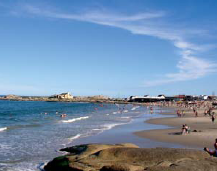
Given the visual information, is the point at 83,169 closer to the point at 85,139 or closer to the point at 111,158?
the point at 111,158

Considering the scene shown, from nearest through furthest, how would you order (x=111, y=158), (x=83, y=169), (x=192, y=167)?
(x=192, y=167), (x=83, y=169), (x=111, y=158)

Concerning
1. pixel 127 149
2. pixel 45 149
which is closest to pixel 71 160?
pixel 127 149

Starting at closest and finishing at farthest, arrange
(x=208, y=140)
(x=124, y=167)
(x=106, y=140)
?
(x=124, y=167)
(x=208, y=140)
(x=106, y=140)

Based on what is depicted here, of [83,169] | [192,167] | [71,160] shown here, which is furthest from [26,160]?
[192,167]

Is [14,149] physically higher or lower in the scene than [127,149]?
lower

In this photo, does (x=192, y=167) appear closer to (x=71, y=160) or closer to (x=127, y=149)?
(x=127, y=149)

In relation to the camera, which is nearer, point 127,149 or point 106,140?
point 127,149

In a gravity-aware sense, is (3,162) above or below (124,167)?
below

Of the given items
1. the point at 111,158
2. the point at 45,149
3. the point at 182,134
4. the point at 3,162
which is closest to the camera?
the point at 111,158

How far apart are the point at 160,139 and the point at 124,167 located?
15019 millimetres

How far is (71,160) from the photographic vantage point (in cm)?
1329

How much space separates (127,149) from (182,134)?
15.5 meters

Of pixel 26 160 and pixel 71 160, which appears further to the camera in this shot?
pixel 26 160

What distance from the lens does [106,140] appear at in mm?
25109
